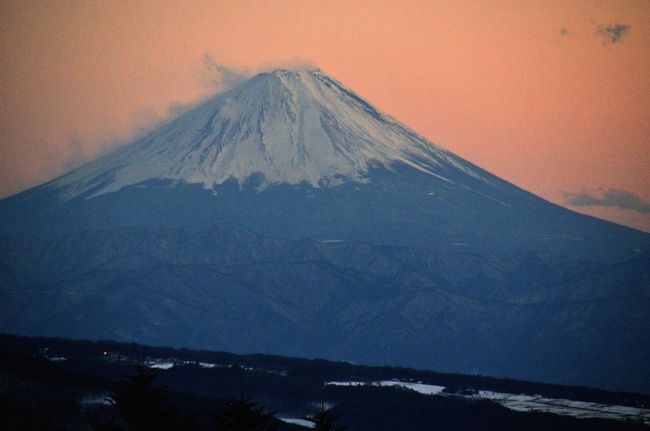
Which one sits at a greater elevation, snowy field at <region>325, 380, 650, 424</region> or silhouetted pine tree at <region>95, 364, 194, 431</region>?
snowy field at <region>325, 380, 650, 424</region>

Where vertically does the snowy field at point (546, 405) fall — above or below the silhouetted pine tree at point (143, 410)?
above

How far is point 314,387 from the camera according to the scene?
128 m

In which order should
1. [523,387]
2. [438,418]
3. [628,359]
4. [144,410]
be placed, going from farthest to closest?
[628,359] → [523,387] → [438,418] → [144,410]

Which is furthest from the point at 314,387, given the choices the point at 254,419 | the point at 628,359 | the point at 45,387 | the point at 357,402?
the point at 254,419

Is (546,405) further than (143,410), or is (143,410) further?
(546,405)

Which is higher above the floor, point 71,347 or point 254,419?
point 71,347

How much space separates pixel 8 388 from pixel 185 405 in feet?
41.5

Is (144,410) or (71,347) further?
(71,347)

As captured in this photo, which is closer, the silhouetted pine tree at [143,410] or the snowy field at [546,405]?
the silhouetted pine tree at [143,410]

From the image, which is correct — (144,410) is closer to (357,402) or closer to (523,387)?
(357,402)

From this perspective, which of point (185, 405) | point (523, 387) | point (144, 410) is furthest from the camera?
point (523, 387)

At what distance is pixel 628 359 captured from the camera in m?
195

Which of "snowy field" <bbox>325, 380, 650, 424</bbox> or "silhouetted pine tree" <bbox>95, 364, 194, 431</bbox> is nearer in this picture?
"silhouetted pine tree" <bbox>95, 364, 194, 431</bbox>

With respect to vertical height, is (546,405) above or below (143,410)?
above
